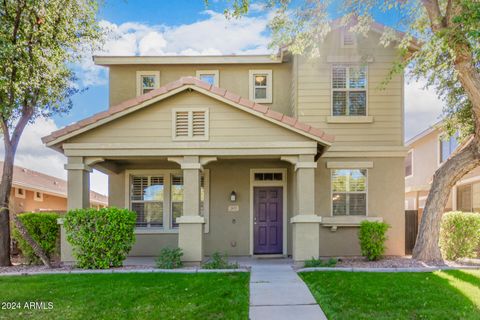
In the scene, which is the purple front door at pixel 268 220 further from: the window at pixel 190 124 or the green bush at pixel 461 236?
the green bush at pixel 461 236

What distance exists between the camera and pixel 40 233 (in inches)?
401

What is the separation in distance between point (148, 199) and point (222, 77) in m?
4.51

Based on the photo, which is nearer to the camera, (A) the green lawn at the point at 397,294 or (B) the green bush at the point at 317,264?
(A) the green lawn at the point at 397,294

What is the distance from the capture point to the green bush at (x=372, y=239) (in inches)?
388

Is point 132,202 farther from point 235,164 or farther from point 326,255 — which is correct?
point 326,255

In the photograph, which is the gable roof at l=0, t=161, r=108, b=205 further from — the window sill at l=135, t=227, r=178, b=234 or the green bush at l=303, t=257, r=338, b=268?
the green bush at l=303, t=257, r=338, b=268

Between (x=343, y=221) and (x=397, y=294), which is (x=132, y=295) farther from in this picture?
(x=343, y=221)

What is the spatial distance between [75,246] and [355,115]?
820 centimetres

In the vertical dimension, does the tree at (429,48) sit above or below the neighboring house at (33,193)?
above

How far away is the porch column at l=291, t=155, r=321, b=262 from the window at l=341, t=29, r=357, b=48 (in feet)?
13.6

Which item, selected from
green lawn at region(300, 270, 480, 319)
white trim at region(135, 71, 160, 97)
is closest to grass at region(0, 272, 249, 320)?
green lawn at region(300, 270, 480, 319)

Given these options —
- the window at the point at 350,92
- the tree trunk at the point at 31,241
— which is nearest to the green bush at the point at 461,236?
the window at the point at 350,92

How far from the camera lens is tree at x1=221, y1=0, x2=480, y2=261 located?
8.91m

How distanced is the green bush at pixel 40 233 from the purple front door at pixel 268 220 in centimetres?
557
